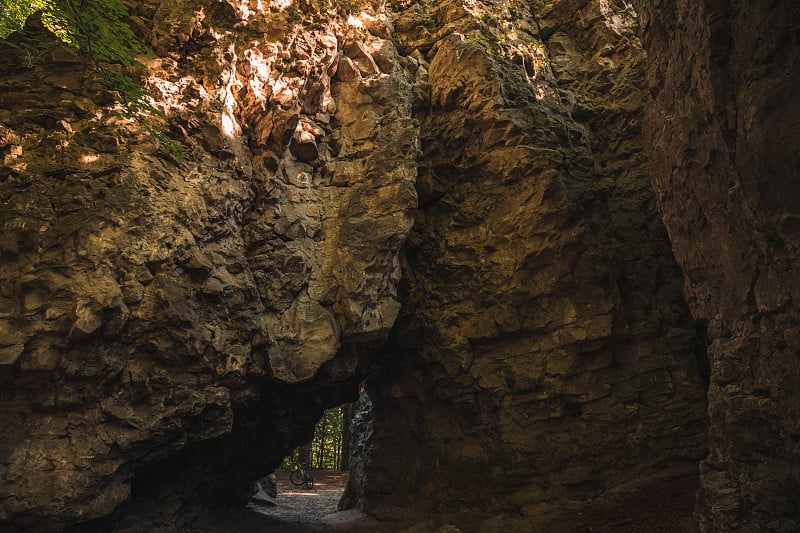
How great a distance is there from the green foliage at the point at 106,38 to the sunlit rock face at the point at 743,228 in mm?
6458

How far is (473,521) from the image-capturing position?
8.38 metres

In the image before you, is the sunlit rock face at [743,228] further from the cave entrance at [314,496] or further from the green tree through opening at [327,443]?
the green tree through opening at [327,443]

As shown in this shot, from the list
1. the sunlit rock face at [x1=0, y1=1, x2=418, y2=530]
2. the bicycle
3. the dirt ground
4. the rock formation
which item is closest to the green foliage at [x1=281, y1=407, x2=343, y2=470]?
the bicycle

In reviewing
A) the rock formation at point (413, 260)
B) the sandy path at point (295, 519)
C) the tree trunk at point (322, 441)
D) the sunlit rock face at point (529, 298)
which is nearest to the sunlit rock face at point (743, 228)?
the rock formation at point (413, 260)

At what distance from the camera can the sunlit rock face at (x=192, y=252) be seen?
528 cm

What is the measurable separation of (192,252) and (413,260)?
480 centimetres

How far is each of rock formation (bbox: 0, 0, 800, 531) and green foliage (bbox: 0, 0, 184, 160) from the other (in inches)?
12.3

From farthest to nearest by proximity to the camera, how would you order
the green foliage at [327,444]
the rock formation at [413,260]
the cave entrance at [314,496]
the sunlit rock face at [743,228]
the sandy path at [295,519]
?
1. the green foliage at [327,444]
2. the cave entrance at [314,496]
3. the sandy path at [295,519]
4. the rock formation at [413,260]
5. the sunlit rock face at [743,228]

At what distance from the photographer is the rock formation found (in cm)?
486

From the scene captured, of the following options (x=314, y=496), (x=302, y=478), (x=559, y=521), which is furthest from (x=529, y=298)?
→ (x=302, y=478)

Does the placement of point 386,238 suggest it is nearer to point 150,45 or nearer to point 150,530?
point 150,45

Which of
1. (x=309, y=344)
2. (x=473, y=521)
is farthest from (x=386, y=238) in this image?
(x=473, y=521)

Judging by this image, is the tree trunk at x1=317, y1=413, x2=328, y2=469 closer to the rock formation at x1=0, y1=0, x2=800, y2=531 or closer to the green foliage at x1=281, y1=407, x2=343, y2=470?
the green foliage at x1=281, y1=407, x2=343, y2=470

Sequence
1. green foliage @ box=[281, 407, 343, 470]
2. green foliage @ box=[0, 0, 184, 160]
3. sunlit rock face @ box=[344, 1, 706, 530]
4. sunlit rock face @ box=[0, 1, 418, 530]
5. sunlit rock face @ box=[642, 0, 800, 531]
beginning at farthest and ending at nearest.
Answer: green foliage @ box=[281, 407, 343, 470] → sunlit rock face @ box=[344, 1, 706, 530] → green foliage @ box=[0, 0, 184, 160] → sunlit rock face @ box=[0, 1, 418, 530] → sunlit rock face @ box=[642, 0, 800, 531]
